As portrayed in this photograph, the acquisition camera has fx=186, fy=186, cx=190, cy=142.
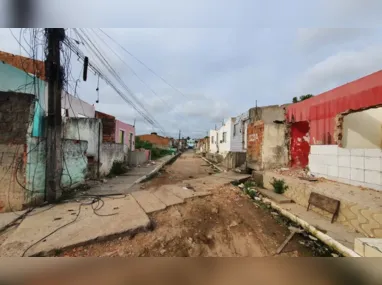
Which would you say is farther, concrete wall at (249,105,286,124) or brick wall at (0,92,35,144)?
concrete wall at (249,105,286,124)

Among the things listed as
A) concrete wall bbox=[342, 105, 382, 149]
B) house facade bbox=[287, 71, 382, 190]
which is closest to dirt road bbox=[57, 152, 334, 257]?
house facade bbox=[287, 71, 382, 190]

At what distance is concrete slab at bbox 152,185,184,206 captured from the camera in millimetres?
5426

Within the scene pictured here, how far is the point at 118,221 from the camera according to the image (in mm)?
3934

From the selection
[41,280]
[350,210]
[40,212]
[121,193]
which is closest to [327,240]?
[350,210]

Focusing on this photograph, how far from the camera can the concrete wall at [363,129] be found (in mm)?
5422

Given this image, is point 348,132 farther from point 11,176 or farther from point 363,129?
point 11,176

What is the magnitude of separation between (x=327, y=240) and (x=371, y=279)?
304 centimetres

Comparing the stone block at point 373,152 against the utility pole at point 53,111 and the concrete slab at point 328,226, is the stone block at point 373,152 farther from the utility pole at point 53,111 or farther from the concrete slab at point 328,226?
the utility pole at point 53,111

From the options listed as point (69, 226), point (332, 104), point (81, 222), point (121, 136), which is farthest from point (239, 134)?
point (69, 226)

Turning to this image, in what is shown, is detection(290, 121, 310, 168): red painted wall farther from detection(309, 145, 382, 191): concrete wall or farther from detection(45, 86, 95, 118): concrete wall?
detection(45, 86, 95, 118): concrete wall

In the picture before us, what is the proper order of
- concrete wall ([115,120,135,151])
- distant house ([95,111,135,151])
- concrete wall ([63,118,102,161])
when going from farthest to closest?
concrete wall ([115,120,135,151]) → distant house ([95,111,135,151]) → concrete wall ([63,118,102,161])


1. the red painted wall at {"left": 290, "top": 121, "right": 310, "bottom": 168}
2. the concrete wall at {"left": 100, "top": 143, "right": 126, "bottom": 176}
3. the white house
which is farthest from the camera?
the white house

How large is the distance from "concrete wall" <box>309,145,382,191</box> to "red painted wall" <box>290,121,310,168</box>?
1154 millimetres

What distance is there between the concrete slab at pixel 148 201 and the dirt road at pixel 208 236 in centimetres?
25
